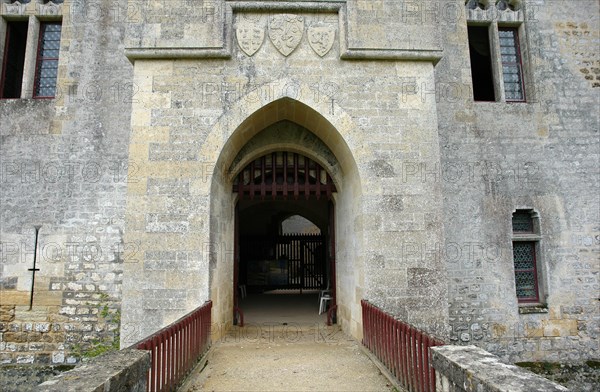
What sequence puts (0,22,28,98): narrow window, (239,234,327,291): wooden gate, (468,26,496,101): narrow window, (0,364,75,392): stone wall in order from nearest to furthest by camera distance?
(0,364,75,392): stone wall → (0,22,28,98): narrow window → (468,26,496,101): narrow window → (239,234,327,291): wooden gate

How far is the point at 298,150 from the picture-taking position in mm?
7047

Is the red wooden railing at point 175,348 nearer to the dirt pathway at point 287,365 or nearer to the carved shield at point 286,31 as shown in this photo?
the dirt pathway at point 287,365

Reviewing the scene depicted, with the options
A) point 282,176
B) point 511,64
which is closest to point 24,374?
point 282,176

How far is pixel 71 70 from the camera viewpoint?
755 cm

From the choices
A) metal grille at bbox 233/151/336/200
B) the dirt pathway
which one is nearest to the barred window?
metal grille at bbox 233/151/336/200

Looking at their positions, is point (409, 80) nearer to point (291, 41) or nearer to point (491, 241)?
point (291, 41)

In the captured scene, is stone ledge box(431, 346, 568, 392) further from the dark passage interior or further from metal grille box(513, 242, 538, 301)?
the dark passage interior

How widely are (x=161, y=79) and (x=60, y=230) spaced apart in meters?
3.29

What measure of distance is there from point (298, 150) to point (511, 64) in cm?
459

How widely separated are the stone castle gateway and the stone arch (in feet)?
0.15

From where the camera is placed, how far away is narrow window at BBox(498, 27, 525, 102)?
8.01m

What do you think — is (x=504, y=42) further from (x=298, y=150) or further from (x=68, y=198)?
(x=68, y=198)

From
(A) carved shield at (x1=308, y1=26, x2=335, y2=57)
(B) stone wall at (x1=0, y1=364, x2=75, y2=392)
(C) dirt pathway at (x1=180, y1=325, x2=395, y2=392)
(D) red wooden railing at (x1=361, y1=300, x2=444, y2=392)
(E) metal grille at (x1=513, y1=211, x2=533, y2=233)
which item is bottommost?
(B) stone wall at (x1=0, y1=364, x2=75, y2=392)

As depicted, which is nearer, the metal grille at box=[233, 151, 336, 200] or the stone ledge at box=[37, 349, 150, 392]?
the stone ledge at box=[37, 349, 150, 392]
